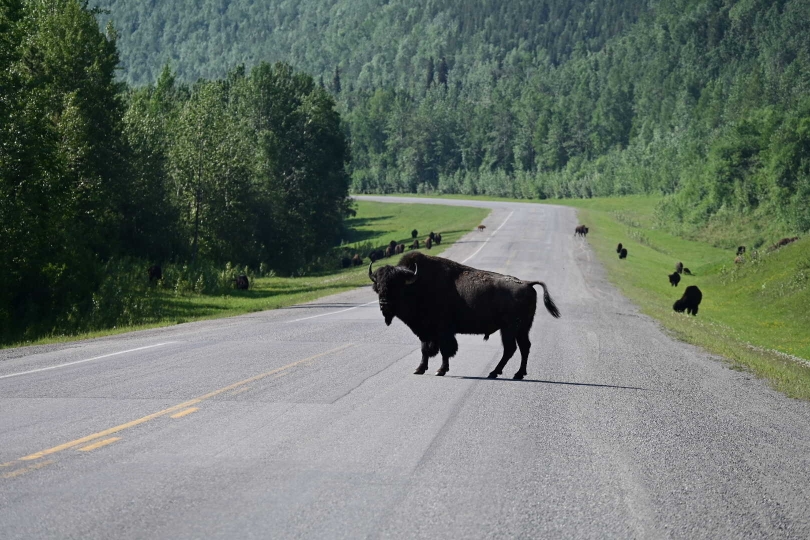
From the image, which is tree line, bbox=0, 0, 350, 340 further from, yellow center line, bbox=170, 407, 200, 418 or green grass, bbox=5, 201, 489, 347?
yellow center line, bbox=170, 407, 200, 418

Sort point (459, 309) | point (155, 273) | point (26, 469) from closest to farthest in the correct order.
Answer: point (26, 469) → point (459, 309) → point (155, 273)

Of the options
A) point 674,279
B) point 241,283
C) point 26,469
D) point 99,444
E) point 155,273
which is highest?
point 26,469

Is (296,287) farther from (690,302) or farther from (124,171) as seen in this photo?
(690,302)

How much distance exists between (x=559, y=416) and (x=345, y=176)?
73.0 meters

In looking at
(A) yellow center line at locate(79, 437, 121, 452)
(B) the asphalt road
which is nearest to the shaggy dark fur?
(B) the asphalt road

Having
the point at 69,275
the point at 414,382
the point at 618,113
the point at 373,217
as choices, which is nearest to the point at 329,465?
the point at 414,382

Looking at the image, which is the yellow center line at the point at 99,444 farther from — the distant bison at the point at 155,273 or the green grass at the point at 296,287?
the distant bison at the point at 155,273

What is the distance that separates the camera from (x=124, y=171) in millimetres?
47156

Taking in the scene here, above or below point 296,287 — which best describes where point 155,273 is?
above

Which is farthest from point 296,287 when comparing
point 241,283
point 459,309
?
point 459,309

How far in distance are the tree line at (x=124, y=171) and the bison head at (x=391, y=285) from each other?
16.3 m

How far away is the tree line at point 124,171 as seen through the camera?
3030 cm

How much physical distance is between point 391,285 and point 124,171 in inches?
1391

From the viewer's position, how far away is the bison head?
48.2ft
